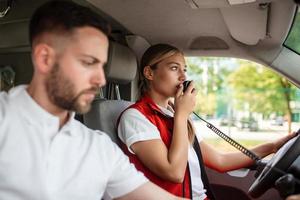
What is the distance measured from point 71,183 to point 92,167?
0.29ft

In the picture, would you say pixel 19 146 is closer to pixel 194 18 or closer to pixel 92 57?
pixel 92 57

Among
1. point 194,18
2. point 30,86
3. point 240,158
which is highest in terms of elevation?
point 194,18

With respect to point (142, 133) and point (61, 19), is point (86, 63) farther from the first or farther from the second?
point (142, 133)

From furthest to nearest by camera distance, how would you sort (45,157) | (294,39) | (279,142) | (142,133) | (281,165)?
1. (279,142)
2. (294,39)
3. (142,133)
4. (281,165)
5. (45,157)

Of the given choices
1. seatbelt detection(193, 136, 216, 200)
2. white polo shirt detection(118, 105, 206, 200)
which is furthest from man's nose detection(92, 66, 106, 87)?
seatbelt detection(193, 136, 216, 200)

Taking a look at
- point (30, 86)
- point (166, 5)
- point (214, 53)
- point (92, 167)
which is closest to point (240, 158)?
point (214, 53)

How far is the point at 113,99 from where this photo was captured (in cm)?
244

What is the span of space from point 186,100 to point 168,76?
6.9 inches

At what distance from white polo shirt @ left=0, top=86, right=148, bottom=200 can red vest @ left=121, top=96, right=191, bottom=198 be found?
1.77 feet

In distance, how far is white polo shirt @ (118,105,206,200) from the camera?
77.0 inches

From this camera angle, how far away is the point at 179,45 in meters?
2.54

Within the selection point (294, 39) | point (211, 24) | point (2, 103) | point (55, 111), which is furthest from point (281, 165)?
point (2, 103)

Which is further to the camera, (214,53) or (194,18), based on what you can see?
(214,53)

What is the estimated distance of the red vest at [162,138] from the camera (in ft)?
6.48
